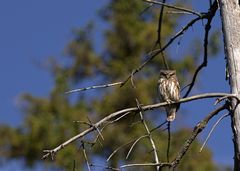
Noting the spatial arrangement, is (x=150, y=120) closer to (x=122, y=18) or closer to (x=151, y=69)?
(x=151, y=69)

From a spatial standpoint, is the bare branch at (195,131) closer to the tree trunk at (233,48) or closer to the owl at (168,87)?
the tree trunk at (233,48)

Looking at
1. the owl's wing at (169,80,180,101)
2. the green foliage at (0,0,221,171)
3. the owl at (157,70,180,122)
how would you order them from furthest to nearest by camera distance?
the green foliage at (0,0,221,171) → the owl at (157,70,180,122) → the owl's wing at (169,80,180,101)

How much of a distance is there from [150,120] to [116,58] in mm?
3758

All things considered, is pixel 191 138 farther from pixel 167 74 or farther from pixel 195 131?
pixel 167 74

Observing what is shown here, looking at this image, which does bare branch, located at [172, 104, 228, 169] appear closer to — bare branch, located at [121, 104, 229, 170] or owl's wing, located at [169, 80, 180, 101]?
bare branch, located at [121, 104, 229, 170]

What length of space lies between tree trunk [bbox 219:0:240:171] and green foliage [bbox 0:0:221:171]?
1154cm

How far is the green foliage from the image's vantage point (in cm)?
1638

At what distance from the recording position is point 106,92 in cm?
1741

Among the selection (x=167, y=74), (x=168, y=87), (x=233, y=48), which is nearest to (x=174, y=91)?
(x=168, y=87)

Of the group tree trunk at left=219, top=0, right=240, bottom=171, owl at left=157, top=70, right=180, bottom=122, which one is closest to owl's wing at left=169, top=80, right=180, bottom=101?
owl at left=157, top=70, right=180, bottom=122

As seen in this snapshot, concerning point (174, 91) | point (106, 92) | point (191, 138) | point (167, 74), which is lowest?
point (191, 138)

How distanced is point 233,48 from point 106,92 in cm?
1319

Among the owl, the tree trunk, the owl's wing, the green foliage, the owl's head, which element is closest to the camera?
the tree trunk

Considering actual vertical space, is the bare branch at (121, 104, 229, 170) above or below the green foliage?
below
